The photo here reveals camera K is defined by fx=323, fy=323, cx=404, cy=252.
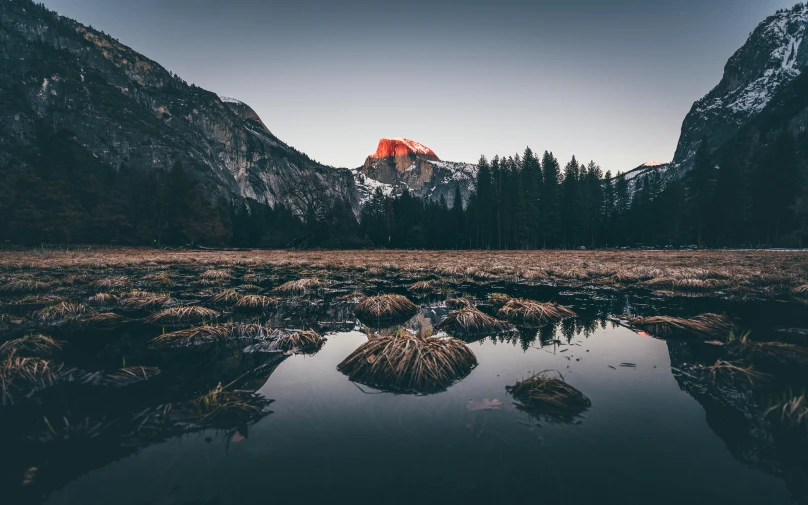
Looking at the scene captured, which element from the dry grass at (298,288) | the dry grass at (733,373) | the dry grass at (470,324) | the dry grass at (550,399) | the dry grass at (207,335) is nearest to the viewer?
the dry grass at (550,399)

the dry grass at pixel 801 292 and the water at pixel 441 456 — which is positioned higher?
the dry grass at pixel 801 292

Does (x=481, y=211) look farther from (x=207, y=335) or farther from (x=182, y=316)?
(x=207, y=335)

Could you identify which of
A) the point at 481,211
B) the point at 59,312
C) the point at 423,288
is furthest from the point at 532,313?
the point at 481,211

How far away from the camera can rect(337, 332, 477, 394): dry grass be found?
493 centimetres

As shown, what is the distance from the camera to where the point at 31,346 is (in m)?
5.84

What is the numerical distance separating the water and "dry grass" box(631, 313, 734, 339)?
3280 mm

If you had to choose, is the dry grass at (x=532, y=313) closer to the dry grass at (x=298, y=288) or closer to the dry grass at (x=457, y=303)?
the dry grass at (x=457, y=303)

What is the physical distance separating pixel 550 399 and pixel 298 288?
11399 millimetres

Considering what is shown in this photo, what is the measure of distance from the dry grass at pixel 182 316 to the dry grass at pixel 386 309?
4.08 meters

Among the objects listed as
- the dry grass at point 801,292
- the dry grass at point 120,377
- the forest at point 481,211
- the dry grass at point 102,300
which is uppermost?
the forest at point 481,211

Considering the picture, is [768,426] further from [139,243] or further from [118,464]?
[139,243]

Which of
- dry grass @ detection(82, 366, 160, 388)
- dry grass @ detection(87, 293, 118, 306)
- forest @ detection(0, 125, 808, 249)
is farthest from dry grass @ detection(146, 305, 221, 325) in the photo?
forest @ detection(0, 125, 808, 249)

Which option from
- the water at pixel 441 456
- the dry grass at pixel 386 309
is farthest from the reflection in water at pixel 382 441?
the dry grass at pixel 386 309

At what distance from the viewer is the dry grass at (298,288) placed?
1317cm
